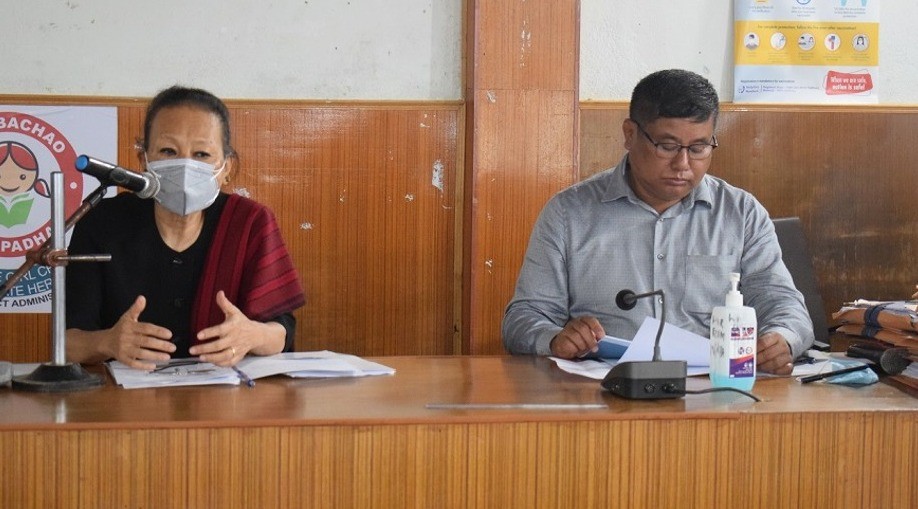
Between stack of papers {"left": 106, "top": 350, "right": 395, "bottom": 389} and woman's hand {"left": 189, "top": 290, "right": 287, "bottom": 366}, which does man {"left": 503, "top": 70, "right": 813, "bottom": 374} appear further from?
woman's hand {"left": 189, "top": 290, "right": 287, "bottom": 366}

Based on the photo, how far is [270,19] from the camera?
13.3 ft

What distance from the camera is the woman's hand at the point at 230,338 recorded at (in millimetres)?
2199

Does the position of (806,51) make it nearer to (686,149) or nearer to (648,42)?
(648,42)

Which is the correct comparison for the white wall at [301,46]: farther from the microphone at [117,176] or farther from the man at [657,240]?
the microphone at [117,176]

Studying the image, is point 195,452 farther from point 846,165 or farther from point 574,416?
point 846,165

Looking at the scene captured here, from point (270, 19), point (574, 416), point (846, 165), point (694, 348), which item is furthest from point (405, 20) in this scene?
point (574, 416)

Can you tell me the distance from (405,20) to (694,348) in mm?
2218

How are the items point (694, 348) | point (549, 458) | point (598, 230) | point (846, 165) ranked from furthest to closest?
point (846, 165) < point (598, 230) < point (694, 348) < point (549, 458)

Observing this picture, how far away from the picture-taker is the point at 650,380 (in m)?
1.97

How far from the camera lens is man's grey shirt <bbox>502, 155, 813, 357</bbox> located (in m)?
2.78

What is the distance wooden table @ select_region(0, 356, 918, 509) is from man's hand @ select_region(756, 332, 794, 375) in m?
0.32

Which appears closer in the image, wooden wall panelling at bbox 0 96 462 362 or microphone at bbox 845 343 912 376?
microphone at bbox 845 343 912 376

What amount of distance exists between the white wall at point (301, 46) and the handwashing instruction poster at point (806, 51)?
0.28ft

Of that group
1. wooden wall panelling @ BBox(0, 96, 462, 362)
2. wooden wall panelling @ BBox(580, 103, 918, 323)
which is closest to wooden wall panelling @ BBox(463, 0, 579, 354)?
wooden wall panelling @ BBox(0, 96, 462, 362)
